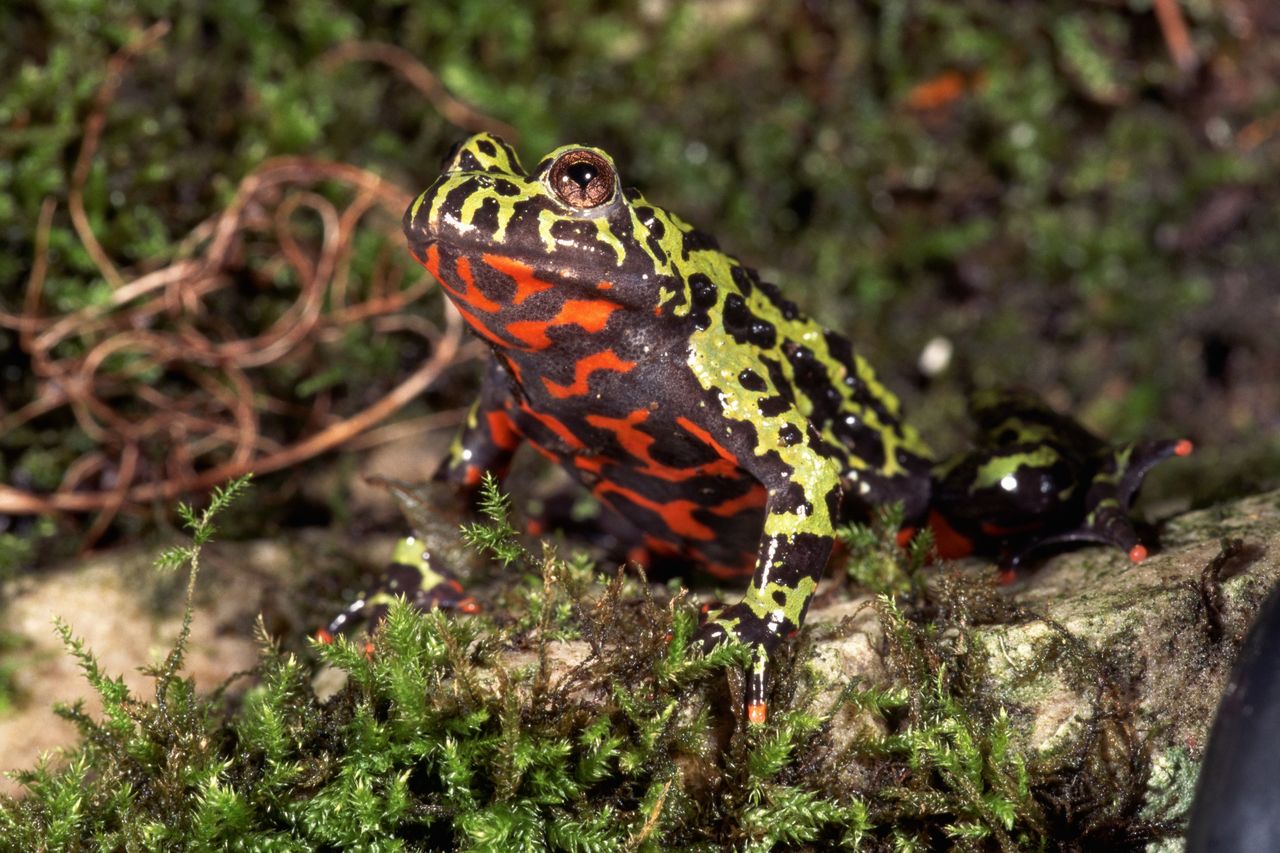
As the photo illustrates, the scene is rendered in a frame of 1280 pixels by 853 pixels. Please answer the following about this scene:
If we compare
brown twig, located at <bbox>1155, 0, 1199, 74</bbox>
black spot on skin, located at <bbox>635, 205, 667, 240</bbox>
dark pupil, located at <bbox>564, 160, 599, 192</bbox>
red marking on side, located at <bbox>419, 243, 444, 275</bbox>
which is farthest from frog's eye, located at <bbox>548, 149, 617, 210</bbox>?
brown twig, located at <bbox>1155, 0, 1199, 74</bbox>

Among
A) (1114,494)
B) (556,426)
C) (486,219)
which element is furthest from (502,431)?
(1114,494)

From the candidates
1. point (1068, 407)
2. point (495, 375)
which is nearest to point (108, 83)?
point (495, 375)

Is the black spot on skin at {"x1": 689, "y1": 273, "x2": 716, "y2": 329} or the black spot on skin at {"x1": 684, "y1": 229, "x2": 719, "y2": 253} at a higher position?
the black spot on skin at {"x1": 684, "y1": 229, "x2": 719, "y2": 253}

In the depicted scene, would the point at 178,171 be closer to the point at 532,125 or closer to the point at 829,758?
the point at 532,125

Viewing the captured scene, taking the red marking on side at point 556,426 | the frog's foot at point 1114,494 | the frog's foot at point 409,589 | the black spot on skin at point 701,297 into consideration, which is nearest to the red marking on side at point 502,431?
the red marking on side at point 556,426

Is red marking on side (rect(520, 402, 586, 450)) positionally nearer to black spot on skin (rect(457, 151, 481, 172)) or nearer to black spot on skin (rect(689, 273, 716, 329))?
black spot on skin (rect(689, 273, 716, 329))

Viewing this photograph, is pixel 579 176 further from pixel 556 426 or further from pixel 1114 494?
pixel 1114 494

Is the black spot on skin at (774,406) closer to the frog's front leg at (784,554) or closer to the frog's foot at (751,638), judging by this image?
the frog's front leg at (784,554)
